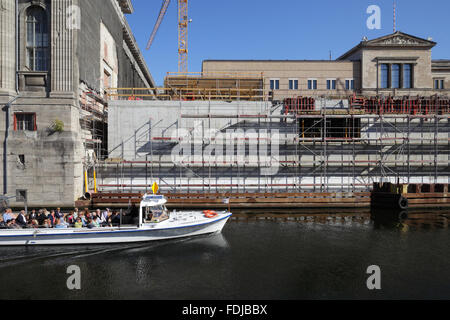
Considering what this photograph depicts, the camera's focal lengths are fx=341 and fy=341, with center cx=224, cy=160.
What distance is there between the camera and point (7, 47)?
26.8 meters

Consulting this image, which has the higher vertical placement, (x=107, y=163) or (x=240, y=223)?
(x=107, y=163)

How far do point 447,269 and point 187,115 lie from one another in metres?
23.0

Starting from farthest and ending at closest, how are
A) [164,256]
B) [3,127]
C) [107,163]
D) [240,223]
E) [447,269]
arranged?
[107,163] < [3,127] < [240,223] < [164,256] < [447,269]

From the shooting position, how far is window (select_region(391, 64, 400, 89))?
154 feet

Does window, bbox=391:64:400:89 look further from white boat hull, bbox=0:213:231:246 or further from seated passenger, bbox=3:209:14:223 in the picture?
seated passenger, bbox=3:209:14:223

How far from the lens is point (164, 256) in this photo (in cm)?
1706

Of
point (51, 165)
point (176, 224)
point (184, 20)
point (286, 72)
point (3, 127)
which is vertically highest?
point (184, 20)

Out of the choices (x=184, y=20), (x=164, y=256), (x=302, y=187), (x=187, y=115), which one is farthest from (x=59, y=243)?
(x=184, y=20)

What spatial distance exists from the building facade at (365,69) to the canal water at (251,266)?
28589 mm

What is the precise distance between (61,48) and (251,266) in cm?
2314

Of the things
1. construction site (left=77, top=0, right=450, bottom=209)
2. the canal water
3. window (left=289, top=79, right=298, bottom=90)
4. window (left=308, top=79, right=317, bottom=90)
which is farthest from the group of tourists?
window (left=308, top=79, right=317, bottom=90)

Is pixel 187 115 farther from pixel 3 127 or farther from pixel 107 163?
pixel 3 127

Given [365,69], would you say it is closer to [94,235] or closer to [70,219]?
[94,235]

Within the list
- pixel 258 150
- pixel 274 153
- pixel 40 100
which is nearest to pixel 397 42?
pixel 274 153
